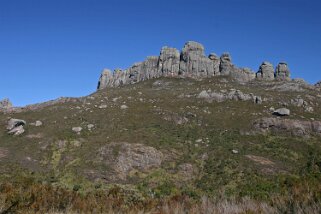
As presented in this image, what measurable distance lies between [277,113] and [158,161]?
3314cm

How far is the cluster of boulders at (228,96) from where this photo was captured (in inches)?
3693

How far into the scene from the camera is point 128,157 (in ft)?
220

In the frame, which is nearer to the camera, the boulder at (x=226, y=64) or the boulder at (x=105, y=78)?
the boulder at (x=226, y=64)

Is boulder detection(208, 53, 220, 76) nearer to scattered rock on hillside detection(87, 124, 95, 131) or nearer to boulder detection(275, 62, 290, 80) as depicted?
boulder detection(275, 62, 290, 80)

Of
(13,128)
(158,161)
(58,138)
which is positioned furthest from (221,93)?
(13,128)

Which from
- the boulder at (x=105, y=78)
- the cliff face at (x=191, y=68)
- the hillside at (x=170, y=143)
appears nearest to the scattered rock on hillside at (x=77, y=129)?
the hillside at (x=170, y=143)

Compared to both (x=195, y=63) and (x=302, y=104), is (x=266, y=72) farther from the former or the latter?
(x=302, y=104)

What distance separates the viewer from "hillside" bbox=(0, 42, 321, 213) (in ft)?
193

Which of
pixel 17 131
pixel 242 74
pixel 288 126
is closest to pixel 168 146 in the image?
pixel 288 126

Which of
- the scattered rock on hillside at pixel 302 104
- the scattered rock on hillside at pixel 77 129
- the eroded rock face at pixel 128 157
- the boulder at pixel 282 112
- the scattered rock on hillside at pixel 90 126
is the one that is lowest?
the eroded rock face at pixel 128 157

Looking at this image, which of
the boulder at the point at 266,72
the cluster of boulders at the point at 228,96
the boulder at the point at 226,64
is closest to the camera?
the cluster of boulders at the point at 228,96

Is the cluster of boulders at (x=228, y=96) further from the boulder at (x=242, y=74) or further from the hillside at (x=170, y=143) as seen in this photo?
the boulder at (x=242, y=74)

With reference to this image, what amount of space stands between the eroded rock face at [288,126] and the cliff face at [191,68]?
198 feet

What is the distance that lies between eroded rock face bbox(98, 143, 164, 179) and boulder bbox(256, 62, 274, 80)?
94126 millimetres
